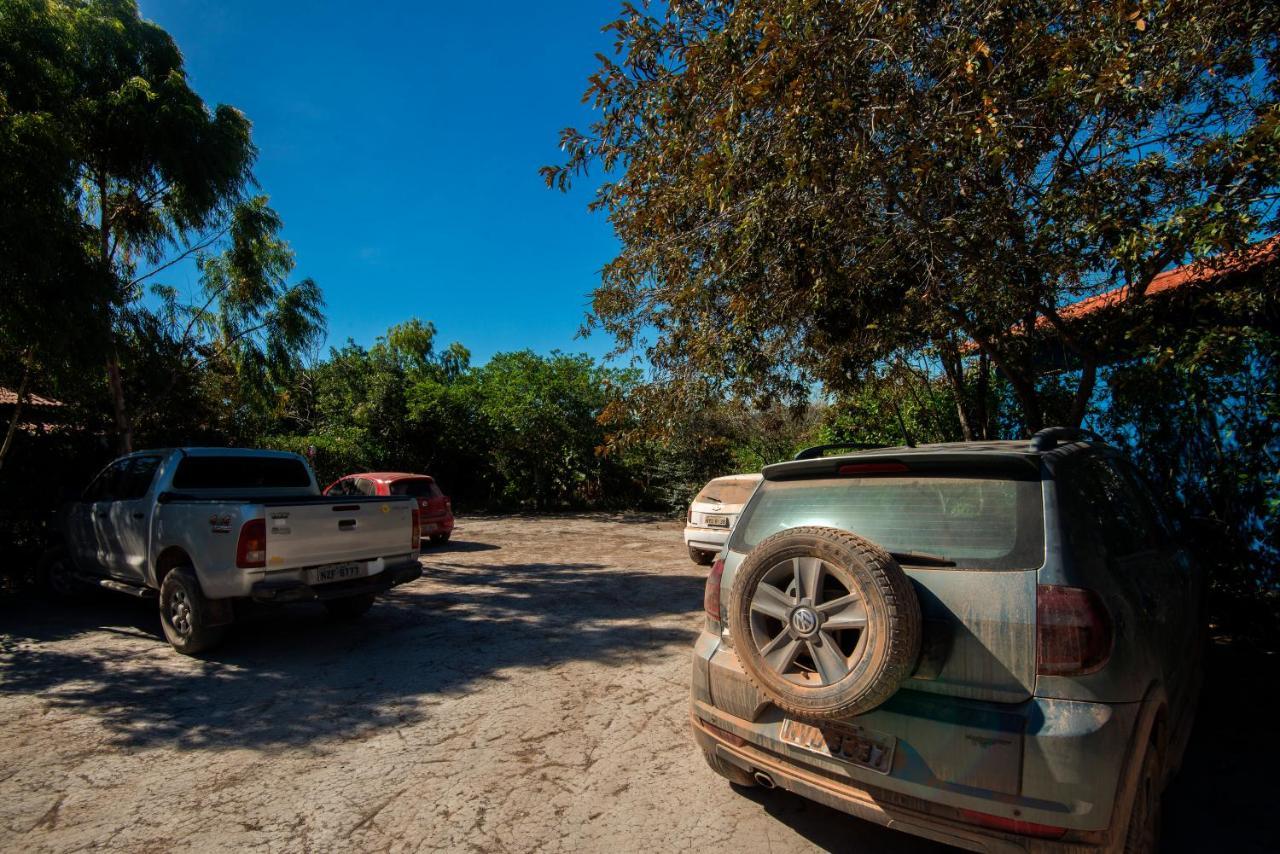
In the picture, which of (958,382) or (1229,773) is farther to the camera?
(958,382)

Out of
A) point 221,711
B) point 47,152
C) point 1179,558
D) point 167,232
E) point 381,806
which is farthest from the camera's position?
point 167,232

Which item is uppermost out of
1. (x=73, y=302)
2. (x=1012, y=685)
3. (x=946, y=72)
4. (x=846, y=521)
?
(x=946, y=72)

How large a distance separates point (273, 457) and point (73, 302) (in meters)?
2.51

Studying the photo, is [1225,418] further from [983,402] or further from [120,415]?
[120,415]

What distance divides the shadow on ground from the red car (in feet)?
14.7

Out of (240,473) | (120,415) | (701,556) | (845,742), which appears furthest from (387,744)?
(120,415)

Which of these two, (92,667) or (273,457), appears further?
(273,457)

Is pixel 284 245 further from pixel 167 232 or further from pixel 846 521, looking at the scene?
pixel 846 521

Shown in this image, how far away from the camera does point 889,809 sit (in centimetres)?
Result: 224

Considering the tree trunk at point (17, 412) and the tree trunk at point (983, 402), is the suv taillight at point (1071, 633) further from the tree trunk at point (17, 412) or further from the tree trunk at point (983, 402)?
Answer: the tree trunk at point (17, 412)

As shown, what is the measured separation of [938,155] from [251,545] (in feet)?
20.5

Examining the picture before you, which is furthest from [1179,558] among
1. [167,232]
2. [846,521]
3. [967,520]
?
[167,232]

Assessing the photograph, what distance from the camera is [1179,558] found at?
336cm

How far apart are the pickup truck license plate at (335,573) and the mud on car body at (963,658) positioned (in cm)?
402
